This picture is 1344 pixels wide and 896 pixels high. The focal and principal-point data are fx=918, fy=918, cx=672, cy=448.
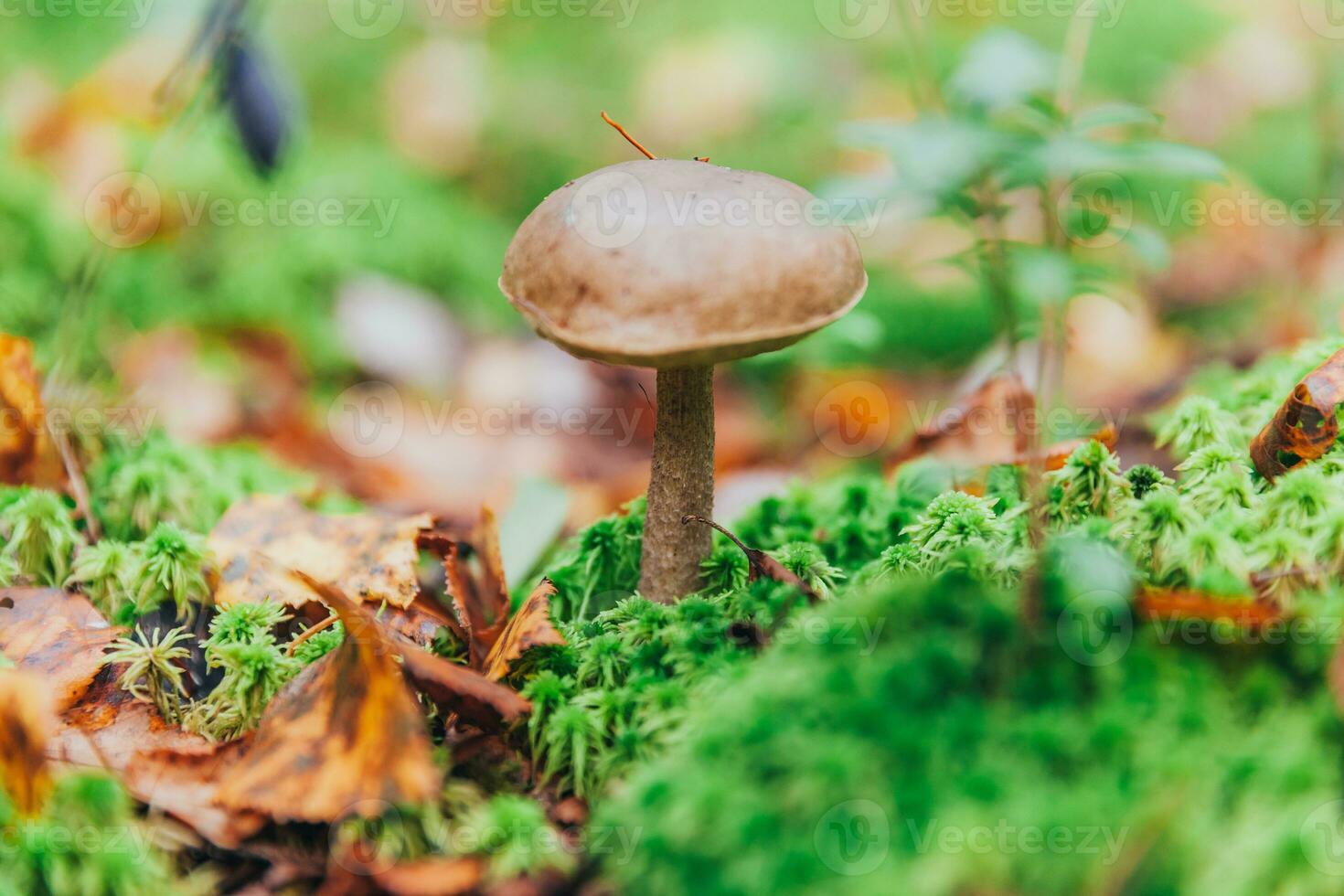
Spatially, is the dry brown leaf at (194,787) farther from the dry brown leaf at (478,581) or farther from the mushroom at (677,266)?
the mushroom at (677,266)

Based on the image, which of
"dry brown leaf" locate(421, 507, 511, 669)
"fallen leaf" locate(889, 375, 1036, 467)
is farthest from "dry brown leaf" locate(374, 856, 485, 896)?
"fallen leaf" locate(889, 375, 1036, 467)

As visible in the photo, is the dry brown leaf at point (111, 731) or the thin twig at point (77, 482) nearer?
the dry brown leaf at point (111, 731)

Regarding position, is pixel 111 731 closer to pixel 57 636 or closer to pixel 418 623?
pixel 57 636

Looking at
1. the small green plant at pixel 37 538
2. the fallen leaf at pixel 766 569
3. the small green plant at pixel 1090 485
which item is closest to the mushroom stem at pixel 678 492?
the fallen leaf at pixel 766 569

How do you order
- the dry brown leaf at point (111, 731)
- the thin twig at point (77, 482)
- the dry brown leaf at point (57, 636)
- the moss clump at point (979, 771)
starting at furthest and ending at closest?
the thin twig at point (77, 482) < the dry brown leaf at point (57, 636) < the dry brown leaf at point (111, 731) < the moss clump at point (979, 771)

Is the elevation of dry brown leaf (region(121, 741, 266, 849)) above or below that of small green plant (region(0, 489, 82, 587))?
below

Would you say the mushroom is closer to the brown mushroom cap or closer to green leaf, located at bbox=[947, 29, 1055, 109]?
the brown mushroom cap

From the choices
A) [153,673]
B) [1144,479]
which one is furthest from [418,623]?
[1144,479]
